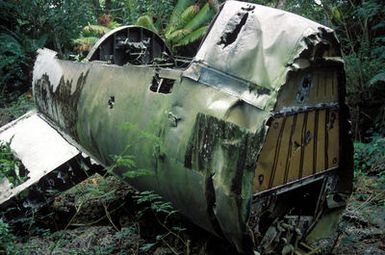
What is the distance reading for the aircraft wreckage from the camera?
3.49 metres

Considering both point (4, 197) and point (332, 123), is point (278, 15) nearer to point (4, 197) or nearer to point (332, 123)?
point (332, 123)

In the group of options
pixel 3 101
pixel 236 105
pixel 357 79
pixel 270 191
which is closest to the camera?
pixel 236 105

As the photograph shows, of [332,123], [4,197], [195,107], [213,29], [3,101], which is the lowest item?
[3,101]

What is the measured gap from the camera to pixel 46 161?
19.3 ft

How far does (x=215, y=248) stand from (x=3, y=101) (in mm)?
10558

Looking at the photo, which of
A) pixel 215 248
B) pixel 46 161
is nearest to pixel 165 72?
pixel 215 248

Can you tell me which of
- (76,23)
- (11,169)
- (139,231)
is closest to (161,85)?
(139,231)

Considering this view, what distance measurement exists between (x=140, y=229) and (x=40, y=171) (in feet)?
4.66

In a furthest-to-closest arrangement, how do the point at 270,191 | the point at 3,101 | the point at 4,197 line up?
the point at 3,101, the point at 4,197, the point at 270,191

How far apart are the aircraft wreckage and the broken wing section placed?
3cm

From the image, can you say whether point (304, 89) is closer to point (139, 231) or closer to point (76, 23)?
point (139, 231)

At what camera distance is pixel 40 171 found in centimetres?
567

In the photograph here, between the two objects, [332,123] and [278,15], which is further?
[332,123]

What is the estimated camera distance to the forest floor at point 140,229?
4.76 metres
